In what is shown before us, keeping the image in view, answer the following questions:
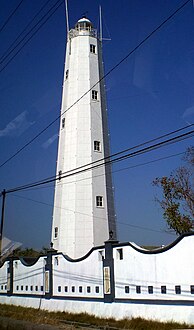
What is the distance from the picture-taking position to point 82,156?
26.6m

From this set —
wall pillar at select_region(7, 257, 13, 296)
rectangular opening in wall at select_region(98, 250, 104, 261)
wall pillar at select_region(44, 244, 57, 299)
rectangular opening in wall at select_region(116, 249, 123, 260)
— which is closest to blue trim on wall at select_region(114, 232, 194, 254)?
rectangular opening in wall at select_region(116, 249, 123, 260)

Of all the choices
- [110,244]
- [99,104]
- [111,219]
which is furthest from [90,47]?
[110,244]

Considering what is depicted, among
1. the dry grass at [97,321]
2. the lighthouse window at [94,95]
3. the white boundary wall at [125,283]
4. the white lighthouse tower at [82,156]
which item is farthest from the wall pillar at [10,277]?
the lighthouse window at [94,95]

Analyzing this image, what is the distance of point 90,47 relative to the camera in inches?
1147

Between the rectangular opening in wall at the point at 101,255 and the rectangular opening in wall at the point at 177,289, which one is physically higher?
the rectangular opening in wall at the point at 101,255

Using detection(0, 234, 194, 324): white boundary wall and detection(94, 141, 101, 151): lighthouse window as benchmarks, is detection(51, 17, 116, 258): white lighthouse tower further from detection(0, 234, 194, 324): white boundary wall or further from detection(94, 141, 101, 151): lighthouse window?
detection(0, 234, 194, 324): white boundary wall

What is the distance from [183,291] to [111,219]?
12.3m

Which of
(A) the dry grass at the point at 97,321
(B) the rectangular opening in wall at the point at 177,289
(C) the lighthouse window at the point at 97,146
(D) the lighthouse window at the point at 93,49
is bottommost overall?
(A) the dry grass at the point at 97,321

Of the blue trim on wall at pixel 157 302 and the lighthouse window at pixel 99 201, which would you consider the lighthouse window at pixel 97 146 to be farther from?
the blue trim on wall at pixel 157 302

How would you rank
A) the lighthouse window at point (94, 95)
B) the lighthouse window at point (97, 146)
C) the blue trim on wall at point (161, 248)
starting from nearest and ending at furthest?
1. the blue trim on wall at point (161, 248)
2. the lighthouse window at point (97, 146)
3. the lighthouse window at point (94, 95)

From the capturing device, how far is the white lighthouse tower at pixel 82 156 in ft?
83.7

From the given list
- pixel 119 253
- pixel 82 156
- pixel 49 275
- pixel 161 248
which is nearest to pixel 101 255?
pixel 119 253

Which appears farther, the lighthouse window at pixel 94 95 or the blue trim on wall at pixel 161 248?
the lighthouse window at pixel 94 95

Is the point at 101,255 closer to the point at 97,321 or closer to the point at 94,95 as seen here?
the point at 97,321
